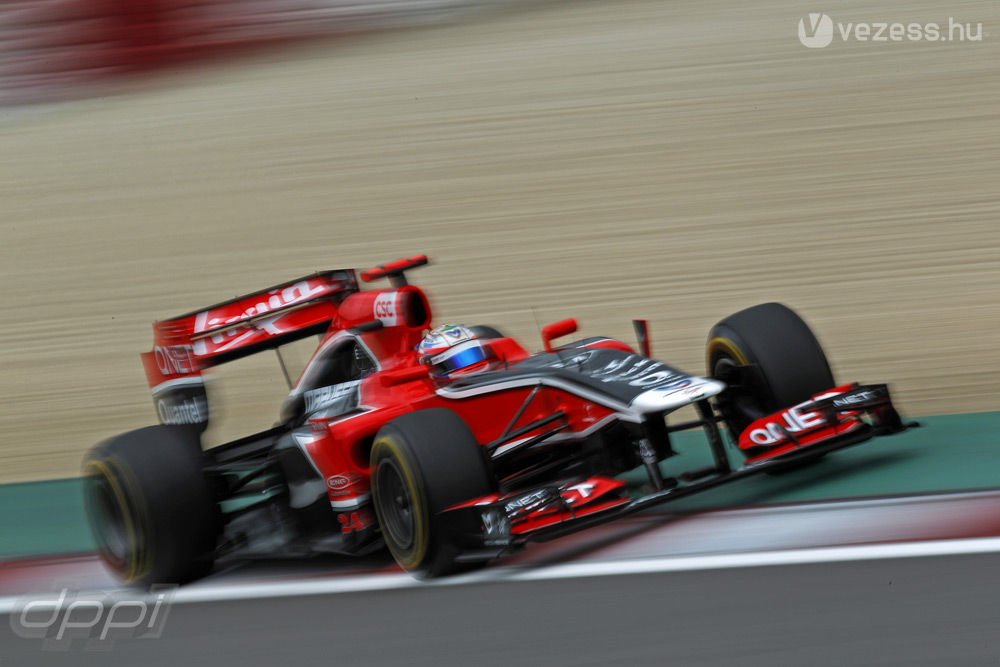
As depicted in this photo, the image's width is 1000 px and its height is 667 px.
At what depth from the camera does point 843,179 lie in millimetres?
11633

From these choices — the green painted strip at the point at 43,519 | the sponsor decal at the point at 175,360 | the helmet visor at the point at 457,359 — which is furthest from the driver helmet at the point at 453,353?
the green painted strip at the point at 43,519

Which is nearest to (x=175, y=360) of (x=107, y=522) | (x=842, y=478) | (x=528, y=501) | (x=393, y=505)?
(x=107, y=522)

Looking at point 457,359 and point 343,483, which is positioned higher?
point 457,359

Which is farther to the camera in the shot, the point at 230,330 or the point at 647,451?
the point at 230,330

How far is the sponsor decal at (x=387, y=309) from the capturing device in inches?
253

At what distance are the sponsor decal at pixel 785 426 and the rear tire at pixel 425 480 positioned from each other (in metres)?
1.19

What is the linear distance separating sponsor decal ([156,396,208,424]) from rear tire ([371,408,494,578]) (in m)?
1.45

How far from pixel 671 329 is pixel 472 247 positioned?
2.56 meters

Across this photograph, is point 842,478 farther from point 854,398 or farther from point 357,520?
point 357,520

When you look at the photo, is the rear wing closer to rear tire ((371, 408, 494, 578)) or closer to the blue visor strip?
the blue visor strip

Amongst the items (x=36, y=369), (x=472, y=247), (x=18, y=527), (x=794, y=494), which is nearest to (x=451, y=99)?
(x=472, y=247)

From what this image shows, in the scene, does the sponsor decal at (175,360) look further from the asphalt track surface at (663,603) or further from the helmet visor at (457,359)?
the helmet visor at (457,359)

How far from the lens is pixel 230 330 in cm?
694

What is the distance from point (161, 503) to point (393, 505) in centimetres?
113
